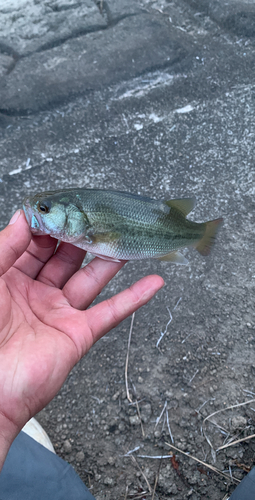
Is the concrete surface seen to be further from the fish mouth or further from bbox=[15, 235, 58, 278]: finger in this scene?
the fish mouth

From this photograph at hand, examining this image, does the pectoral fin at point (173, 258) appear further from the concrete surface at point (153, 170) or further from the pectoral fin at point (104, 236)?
the concrete surface at point (153, 170)

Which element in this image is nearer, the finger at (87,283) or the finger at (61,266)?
the finger at (87,283)

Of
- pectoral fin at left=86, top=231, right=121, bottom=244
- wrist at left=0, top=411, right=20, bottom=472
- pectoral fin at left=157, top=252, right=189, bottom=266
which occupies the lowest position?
wrist at left=0, top=411, right=20, bottom=472

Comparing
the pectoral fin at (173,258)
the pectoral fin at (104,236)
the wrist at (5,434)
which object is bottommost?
the wrist at (5,434)

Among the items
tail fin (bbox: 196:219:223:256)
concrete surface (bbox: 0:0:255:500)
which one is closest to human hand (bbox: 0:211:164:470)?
tail fin (bbox: 196:219:223:256)

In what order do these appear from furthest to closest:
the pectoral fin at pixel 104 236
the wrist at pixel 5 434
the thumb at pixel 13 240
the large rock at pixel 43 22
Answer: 1. the large rock at pixel 43 22
2. the pectoral fin at pixel 104 236
3. the thumb at pixel 13 240
4. the wrist at pixel 5 434

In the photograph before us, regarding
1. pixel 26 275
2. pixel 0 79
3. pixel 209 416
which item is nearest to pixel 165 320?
pixel 209 416

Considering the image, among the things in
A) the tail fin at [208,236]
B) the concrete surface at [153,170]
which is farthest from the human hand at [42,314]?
the concrete surface at [153,170]
